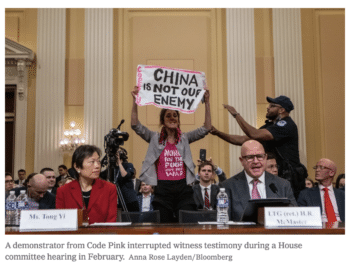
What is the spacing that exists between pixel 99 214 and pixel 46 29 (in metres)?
7.46

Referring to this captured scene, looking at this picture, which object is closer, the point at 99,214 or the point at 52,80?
the point at 99,214

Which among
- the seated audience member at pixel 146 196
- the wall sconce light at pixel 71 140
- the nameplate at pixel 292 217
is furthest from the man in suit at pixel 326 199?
the wall sconce light at pixel 71 140

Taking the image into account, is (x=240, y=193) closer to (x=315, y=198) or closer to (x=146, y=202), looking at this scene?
(x=315, y=198)

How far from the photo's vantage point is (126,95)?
9078 millimetres

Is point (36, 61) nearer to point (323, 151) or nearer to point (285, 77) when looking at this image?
point (285, 77)

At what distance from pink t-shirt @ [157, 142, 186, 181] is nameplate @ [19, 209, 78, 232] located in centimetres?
157

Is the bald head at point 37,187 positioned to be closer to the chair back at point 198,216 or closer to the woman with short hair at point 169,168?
the woman with short hair at point 169,168

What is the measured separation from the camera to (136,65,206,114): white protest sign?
3584mm

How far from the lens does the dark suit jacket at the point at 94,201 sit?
8.63 ft

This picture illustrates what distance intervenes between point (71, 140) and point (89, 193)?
20.7 ft

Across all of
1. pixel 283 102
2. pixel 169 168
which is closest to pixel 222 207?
pixel 169 168

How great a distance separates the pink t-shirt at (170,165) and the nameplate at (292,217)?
5.21 feet

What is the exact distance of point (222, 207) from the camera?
8.09 ft
